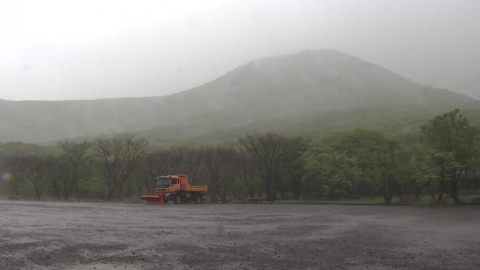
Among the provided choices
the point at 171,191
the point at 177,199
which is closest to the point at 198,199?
the point at 177,199

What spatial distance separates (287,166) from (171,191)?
22.6m

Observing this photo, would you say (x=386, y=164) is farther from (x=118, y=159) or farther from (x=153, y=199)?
(x=118, y=159)

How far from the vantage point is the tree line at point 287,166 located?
1529 inches

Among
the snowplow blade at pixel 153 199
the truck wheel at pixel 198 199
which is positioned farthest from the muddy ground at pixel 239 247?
the truck wheel at pixel 198 199

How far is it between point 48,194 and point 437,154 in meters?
70.4

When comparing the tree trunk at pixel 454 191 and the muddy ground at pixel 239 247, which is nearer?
the muddy ground at pixel 239 247

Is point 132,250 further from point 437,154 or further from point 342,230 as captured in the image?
point 437,154

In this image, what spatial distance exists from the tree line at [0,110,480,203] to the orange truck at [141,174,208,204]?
41.8 ft

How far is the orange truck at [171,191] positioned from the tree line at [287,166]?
12733mm

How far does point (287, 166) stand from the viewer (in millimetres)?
65500

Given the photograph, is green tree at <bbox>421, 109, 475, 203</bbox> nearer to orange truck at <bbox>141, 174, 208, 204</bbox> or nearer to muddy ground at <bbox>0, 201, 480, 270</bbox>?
muddy ground at <bbox>0, 201, 480, 270</bbox>

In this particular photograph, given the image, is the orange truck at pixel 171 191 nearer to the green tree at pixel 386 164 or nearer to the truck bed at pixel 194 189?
the truck bed at pixel 194 189

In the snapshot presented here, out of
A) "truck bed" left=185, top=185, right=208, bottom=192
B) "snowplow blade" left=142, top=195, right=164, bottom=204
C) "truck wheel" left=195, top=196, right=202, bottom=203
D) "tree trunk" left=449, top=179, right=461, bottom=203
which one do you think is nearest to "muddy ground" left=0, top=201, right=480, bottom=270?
Answer: "tree trunk" left=449, top=179, right=461, bottom=203

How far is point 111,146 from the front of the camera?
237 ft
